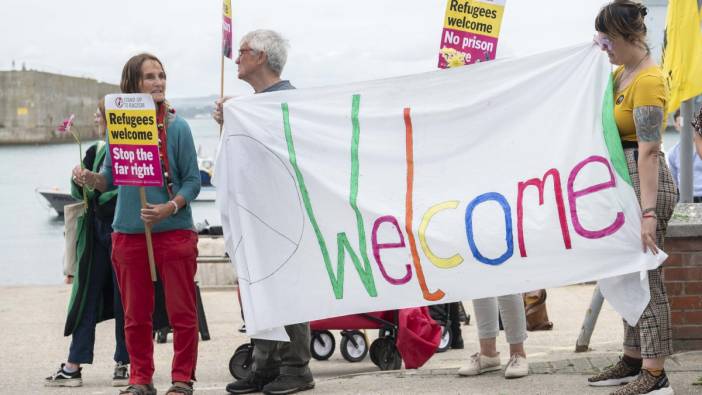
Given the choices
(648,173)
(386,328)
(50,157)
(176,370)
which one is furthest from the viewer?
(50,157)

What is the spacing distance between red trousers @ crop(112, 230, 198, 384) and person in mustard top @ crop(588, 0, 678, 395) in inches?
89.1

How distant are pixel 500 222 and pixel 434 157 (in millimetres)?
485

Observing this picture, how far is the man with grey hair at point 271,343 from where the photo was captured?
21.1 ft

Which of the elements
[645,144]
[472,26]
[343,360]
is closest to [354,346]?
[343,360]

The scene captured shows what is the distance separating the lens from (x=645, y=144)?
17.8 ft

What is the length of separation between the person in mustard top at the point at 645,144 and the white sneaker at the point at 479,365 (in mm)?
1043

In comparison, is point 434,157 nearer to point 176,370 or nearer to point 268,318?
point 268,318

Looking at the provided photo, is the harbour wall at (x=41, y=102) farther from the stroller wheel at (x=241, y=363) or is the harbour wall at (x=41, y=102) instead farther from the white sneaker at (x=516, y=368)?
the white sneaker at (x=516, y=368)

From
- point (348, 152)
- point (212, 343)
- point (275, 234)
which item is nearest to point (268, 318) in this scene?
point (275, 234)

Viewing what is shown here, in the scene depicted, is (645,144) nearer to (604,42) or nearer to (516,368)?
(604,42)

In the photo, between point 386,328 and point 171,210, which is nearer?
point 171,210

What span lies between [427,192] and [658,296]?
1.23m

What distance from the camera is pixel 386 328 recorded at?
7.62 metres

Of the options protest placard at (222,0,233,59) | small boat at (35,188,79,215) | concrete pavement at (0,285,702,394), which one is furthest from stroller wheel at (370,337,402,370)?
small boat at (35,188,79,215)
